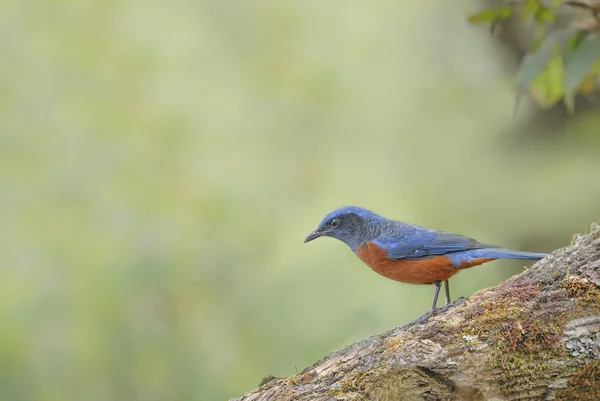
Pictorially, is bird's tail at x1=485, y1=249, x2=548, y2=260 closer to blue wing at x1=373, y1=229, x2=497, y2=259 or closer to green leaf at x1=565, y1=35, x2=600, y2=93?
blue wing at x1=373, y1=229, x2=497, y2=259

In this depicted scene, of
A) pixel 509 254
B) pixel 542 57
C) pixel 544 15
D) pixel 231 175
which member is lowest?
pixel 509 254

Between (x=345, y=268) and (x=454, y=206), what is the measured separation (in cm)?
264

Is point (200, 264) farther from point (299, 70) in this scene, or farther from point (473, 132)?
point (473, 132)

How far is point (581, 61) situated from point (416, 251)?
1.92 meters

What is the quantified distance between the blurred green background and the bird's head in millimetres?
1703

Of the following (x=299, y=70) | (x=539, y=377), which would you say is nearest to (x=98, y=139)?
(x=299, y=70)

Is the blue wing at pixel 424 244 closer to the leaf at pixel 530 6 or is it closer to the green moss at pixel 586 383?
the leaf at pixel 530 6

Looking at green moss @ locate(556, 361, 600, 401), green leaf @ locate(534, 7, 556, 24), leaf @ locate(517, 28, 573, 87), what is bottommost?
green moss @ locate(556, 361, 600, 401)

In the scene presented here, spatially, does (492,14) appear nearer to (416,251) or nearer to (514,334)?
(416,251)

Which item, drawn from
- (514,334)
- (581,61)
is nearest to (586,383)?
(514,334)

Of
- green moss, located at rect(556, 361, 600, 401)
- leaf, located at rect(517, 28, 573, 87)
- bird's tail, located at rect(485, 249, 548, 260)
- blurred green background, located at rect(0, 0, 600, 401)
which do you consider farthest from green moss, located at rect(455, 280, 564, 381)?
blurred green background, located at rect(0, 0, 600, 401)

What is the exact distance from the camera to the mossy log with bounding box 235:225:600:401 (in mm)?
3271

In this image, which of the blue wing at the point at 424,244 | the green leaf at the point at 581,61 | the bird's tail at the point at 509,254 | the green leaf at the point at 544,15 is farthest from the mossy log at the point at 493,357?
the green leaf at the point at 544,15

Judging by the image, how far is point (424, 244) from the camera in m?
5.66
